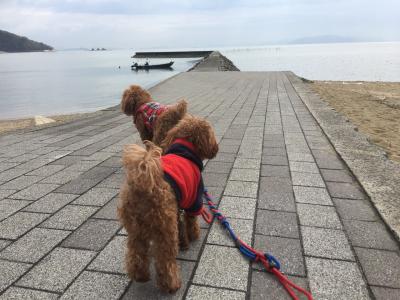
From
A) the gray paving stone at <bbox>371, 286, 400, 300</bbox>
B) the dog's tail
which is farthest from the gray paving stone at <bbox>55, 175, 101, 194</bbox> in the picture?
the gray paving stone at <bbox>371, 286, 400, 300</bbox>

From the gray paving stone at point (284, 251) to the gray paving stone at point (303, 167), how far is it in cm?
189

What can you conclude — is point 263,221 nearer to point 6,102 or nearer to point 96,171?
point 96,171

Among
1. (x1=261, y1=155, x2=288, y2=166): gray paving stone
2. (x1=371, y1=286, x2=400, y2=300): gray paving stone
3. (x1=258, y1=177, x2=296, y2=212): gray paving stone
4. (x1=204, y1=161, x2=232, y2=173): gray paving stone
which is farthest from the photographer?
(x1=261, y1=155, x2=288, y2=166): gray paving stone

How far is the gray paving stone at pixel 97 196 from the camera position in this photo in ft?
13.1

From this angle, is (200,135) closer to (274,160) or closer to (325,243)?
(325,243)

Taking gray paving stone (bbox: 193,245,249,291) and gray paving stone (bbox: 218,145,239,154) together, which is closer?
gray paving stone (bbox: 193,245,249,291)

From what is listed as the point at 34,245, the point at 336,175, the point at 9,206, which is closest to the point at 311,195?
the point at 336,175

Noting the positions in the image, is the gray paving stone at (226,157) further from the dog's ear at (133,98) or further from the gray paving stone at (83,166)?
the gray paving stone at (83,166)

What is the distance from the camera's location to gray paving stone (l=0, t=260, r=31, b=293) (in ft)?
8.56

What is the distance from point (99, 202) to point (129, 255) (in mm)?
1640

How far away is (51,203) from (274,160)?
11.0 ft

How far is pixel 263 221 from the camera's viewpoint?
344cm

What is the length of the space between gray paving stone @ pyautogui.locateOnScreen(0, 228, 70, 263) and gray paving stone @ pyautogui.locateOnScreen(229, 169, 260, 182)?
2.35 m

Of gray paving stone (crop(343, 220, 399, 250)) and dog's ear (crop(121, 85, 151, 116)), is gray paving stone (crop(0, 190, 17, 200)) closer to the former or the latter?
dog's ear (crop(121, 85, 151, 116))
